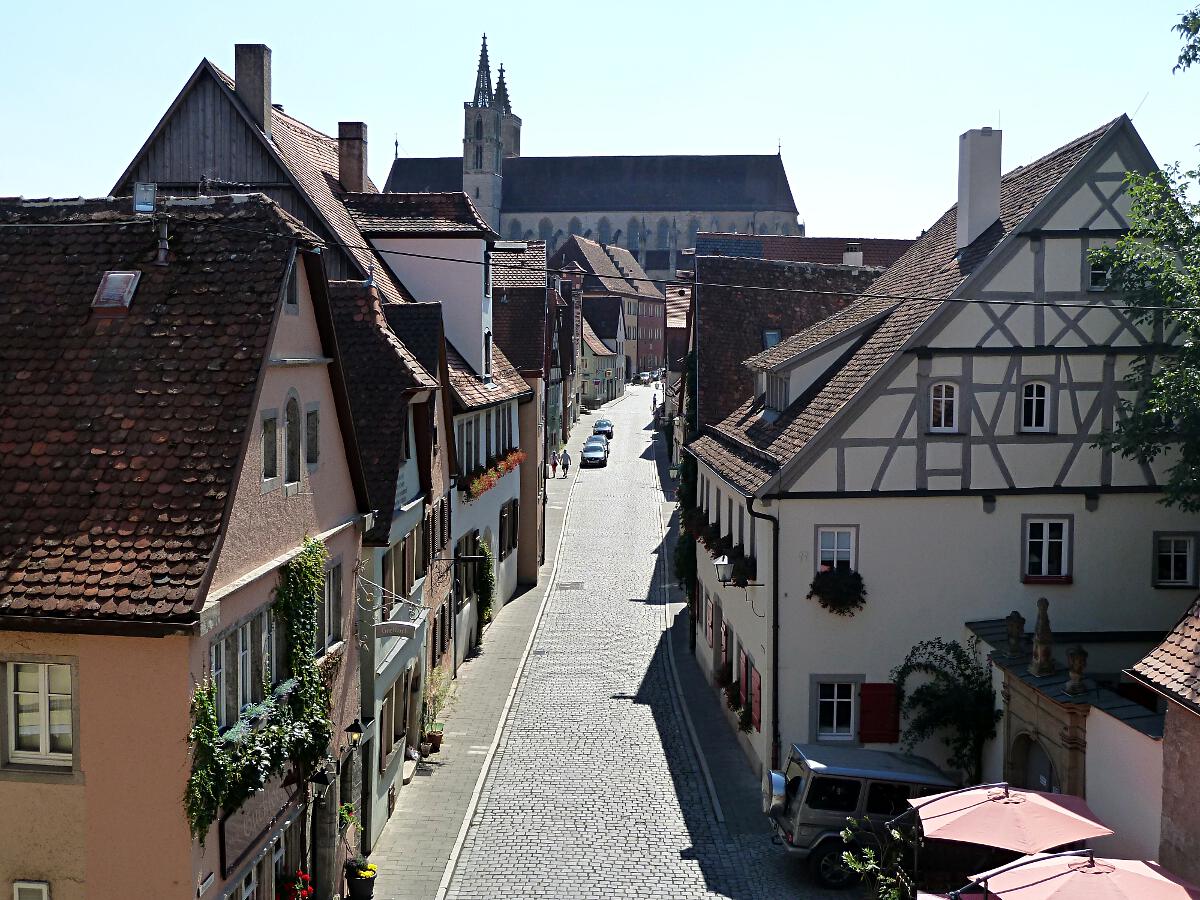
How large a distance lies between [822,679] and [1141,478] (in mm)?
6017

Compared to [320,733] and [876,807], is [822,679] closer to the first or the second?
[876,807]

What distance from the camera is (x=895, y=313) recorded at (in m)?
23.2

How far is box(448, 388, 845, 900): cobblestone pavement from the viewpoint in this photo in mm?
17594

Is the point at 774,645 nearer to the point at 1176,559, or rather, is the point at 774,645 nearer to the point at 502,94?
the point at 1176,559

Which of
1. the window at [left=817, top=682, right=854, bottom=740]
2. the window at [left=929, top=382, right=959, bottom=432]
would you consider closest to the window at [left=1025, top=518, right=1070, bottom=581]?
the window at [left=929, top=382, right=959, bottom=432]

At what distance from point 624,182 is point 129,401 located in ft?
441

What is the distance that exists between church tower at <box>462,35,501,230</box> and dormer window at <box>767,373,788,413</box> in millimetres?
112617

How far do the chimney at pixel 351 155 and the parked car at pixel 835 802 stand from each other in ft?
62.9

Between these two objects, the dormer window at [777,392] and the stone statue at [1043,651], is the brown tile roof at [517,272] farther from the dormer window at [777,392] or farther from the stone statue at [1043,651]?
the stone statue at [1043,651]

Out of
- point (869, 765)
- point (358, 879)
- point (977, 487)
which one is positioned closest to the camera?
point (358, 879)

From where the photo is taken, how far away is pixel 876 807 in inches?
696

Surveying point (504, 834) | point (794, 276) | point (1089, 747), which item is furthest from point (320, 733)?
point (794, 276)

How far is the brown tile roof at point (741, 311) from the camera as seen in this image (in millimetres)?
30703

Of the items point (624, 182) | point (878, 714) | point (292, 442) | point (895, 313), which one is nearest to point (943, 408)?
point (895, 313)
